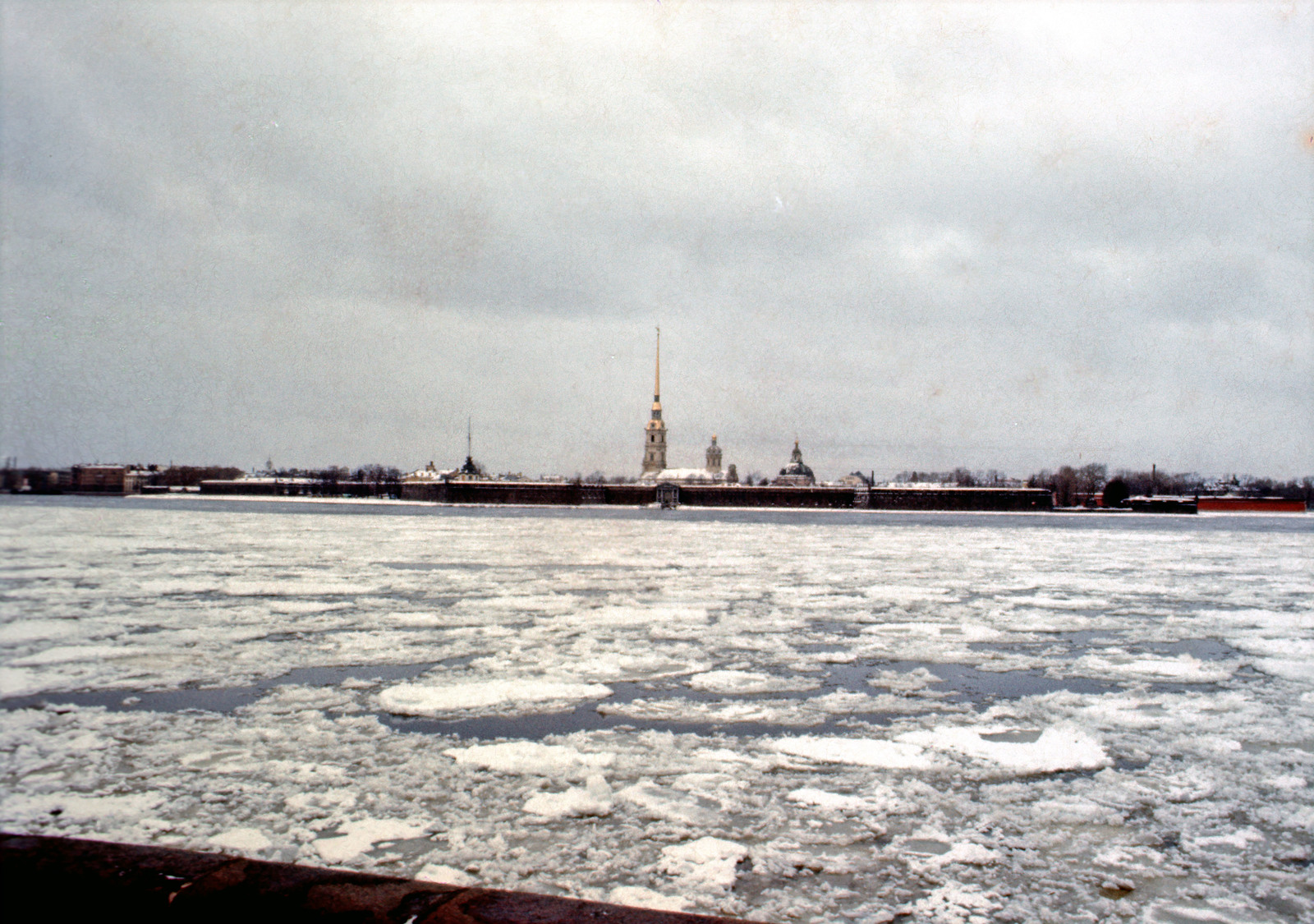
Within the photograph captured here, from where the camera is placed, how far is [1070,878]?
293 centimetres

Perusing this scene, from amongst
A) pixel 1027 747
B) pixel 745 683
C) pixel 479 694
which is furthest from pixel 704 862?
pixel 745 683

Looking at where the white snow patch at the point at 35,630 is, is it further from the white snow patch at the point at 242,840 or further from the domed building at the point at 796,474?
the domed building at the point at 796,474

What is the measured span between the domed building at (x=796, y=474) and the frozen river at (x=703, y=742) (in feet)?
386

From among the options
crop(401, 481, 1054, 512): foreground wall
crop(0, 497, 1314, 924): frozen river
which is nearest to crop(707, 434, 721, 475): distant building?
crop(401, 481, 1054, 512): foreground wall

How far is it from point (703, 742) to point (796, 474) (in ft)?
417

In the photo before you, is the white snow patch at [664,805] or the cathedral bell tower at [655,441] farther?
the cathedral bell tower at [655,441]

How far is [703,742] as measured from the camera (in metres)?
4.50

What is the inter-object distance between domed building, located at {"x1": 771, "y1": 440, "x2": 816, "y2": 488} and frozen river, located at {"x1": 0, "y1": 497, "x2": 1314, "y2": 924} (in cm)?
11754

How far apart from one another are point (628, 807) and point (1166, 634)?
22.0 feet

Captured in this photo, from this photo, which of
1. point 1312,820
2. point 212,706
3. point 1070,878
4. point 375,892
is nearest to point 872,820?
point 1070,878

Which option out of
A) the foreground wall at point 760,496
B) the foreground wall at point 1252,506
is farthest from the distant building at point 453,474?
the foreground wall at point 1252,506

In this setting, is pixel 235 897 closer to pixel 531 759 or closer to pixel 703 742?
pixel 531 759

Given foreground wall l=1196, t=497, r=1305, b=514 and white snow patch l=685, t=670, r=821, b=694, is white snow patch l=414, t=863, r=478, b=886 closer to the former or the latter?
white snow patch l=685, t=670, r=821, b=694

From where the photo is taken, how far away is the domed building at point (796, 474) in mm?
127562
